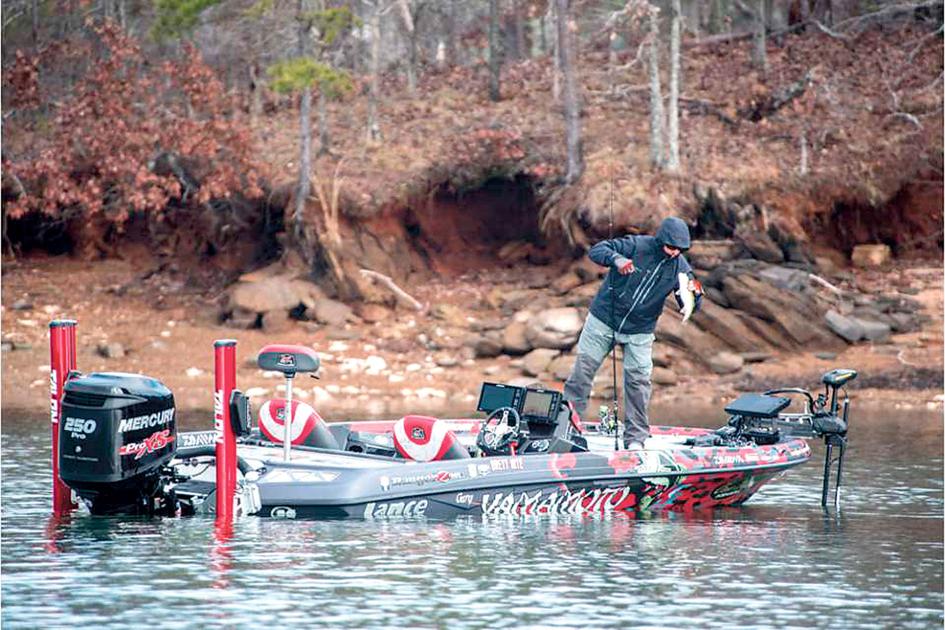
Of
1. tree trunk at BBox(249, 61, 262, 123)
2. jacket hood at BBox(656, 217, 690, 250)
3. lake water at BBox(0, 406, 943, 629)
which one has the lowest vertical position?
lake water at BBox(0, 406, 943, 629)

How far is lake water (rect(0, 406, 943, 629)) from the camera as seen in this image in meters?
9.12

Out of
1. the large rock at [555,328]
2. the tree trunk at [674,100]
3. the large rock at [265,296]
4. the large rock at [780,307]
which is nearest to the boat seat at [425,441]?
the large rock at [555,328]

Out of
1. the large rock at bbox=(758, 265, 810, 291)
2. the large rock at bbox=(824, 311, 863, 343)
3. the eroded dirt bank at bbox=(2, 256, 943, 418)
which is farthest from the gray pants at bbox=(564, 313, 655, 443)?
the large rock at bbox=(758, 265, 810, 291)

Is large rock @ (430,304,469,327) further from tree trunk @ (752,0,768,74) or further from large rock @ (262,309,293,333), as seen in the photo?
tree trunk @ (752,0,768,74)

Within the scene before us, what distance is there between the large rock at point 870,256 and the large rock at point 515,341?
A: 642cm

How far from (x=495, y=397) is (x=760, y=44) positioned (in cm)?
2011

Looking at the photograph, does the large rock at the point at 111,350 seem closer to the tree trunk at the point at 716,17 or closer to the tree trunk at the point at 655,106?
the tree trunk at the point at 655,106

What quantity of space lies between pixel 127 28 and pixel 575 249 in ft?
34.2

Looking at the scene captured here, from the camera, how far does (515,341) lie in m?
24.4

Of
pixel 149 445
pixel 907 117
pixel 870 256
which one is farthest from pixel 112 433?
pixel 907 117

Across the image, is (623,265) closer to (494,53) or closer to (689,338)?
(689,338)

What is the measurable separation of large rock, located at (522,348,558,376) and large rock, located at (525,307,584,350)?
14 cm

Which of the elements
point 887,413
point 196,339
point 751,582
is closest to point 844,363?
point 887,413

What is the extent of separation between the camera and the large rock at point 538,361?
23547mm
